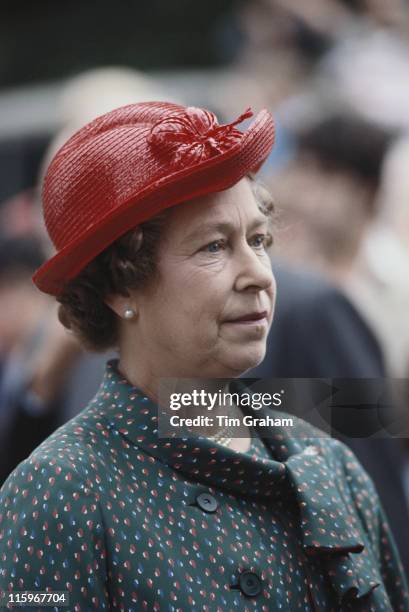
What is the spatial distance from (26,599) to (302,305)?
Answer: 1420 millimetres

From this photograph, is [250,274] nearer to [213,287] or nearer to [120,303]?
[213,287]

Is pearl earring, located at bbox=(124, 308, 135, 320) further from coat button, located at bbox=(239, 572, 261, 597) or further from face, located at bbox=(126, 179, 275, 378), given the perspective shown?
coat button, located at bbox=(239, 572, 261, 597)

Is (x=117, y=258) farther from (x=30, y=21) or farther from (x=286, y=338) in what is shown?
(x=30, y=21)

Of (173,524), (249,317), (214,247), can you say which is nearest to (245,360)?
(249,317)

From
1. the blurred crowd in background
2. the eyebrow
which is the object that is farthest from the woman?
the blurred crowd in background

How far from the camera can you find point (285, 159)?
3887 millimetres

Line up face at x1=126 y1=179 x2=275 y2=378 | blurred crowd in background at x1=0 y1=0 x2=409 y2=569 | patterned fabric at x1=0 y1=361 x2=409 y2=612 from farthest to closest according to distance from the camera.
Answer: blurred crowd in background at x1=0 y1=0 x2=409 y2=569, face at x1=126 y1=179 x2=275 y2=378, patterned fabric at x1=0 y1=361 x2=409 y2=612

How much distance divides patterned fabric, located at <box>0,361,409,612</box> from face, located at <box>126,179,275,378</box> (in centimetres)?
16

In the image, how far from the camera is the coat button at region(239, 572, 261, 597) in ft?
5.90

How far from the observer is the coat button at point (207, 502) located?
186 cm

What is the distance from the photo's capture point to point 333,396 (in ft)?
6.61

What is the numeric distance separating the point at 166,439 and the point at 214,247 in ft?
1.13

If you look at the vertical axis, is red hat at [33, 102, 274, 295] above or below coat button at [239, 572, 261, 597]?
above

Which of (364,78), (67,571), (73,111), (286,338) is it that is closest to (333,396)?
(67,571)
